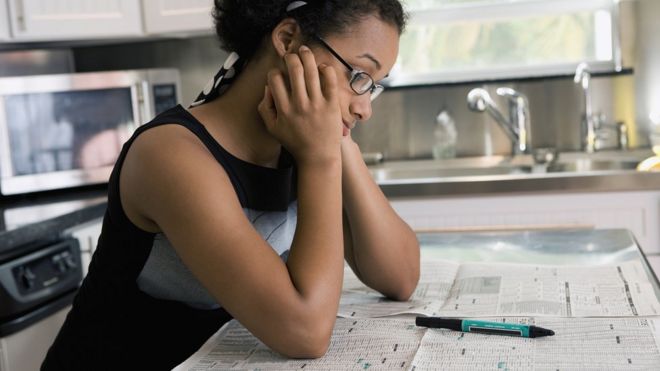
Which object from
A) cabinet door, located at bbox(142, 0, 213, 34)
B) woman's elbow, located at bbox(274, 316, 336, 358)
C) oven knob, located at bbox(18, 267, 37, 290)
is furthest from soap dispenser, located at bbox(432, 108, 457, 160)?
→ woman's elbow, located at bbox(274, 316, 336, 358)

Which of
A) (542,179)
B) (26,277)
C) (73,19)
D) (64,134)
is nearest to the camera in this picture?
(26,277)

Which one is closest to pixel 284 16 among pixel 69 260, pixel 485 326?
pixel 485 326

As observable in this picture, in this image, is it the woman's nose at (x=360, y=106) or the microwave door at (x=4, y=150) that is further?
the microwave door at (x=4, y=150)

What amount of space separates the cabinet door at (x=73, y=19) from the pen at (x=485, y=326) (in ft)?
6.84

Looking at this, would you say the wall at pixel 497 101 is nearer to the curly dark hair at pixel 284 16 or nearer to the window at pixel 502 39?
the window at pixel 502 39

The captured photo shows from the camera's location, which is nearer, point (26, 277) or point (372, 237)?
point (372, 237)

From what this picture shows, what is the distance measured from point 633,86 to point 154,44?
1767 millimetres

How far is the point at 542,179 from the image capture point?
2.52 meters

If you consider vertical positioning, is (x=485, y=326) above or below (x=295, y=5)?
below

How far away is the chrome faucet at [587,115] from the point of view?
2.94m

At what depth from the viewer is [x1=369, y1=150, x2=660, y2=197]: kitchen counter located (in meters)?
2.47

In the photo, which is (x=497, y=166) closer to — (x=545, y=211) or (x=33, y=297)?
(x=545, y=211)

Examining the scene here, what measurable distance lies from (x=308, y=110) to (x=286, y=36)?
0.12m

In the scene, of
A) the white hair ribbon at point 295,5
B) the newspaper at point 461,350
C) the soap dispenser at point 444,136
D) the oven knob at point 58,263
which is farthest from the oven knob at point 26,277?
the soap dispenser at point 444,136
